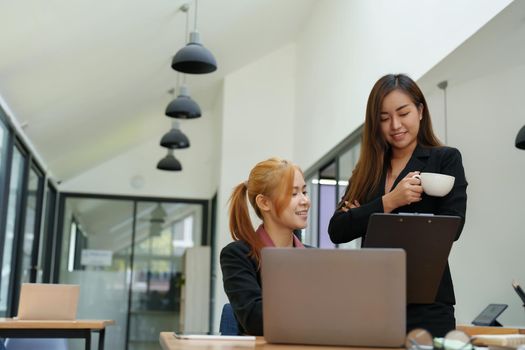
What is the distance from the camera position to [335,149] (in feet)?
20.8

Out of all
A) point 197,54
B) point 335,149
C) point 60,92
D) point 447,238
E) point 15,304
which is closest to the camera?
point 447,238

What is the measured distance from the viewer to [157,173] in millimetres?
9945

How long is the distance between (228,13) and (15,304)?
3.75 metres

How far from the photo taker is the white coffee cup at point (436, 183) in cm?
152

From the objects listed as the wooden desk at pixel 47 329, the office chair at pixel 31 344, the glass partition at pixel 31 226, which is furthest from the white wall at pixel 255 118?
the wooden desk at pixel 47 329

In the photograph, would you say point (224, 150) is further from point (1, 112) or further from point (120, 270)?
point (1, 112)

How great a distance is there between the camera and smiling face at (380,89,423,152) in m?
1.73

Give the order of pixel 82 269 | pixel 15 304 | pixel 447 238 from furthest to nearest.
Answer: pixel 82 269
pixel 15 304
pixel 447 238

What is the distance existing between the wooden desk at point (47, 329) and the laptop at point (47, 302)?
17cm

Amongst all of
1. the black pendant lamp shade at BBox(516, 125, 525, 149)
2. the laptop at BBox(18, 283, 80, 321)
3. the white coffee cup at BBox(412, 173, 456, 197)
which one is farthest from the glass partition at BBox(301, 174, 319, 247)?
the white coffee cup at BBox(412, 173, 456, 197)

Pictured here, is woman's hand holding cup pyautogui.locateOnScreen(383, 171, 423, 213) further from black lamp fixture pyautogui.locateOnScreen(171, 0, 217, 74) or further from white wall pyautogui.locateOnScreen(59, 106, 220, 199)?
white wall pyautogui.locateOnScreen(59, 106, 220, 199)

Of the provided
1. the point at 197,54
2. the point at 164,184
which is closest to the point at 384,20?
the point at 197,54

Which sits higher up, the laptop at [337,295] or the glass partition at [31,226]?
the glass partition at [31,226]

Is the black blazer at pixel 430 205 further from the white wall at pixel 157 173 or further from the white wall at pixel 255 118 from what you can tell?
the white wall at pixel 157 173
